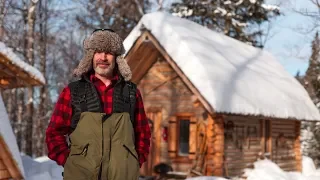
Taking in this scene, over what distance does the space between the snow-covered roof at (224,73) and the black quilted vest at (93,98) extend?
8.84 meters

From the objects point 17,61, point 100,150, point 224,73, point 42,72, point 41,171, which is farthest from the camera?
point 42,72

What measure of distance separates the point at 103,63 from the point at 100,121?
0.50m

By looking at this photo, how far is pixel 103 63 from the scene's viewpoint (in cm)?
363

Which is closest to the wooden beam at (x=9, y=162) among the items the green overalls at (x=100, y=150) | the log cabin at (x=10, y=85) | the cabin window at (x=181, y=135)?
the log cabin at (x=10, y=85)

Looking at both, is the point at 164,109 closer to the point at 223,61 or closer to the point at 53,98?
the point at 223,61

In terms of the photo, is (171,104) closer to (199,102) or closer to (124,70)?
(199,102)

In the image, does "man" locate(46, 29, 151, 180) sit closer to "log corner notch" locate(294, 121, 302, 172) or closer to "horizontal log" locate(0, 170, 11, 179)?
"horizontal log" locate(0, 170, 11, 179)

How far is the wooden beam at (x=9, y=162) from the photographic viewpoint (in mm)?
7820

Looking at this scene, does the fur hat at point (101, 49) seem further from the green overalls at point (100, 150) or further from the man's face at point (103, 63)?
the green overalls at point (100, 150)

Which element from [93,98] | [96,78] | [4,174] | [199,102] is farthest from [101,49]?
[199,102]

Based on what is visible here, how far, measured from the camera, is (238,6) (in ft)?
91.8

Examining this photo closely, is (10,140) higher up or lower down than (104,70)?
lower down

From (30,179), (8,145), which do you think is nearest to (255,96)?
(30,179)

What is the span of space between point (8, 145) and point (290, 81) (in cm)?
1417
